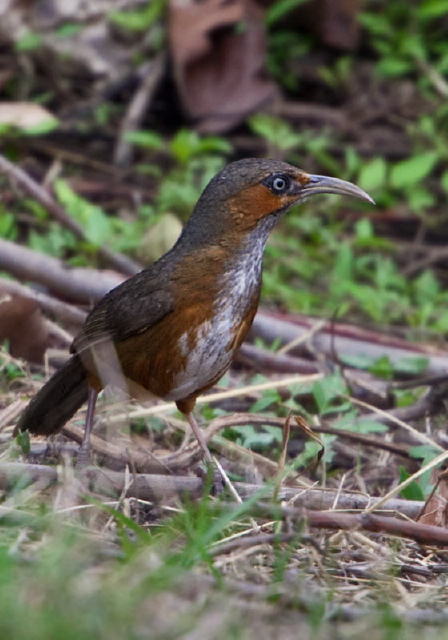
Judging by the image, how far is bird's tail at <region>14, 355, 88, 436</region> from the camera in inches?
173

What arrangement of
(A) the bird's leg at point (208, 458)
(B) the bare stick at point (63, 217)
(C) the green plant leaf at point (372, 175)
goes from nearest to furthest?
(A) the bird's leg at point (208, 458) < (B) the bare stick at point (63, 217) < (C) the green plant leaf at point (372, 175)

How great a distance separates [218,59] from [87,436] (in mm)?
4685

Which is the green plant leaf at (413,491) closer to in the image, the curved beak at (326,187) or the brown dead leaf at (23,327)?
the curved beak at (326,187)

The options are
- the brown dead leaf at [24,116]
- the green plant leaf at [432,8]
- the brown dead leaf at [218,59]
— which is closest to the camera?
the brown dead leaf at [24,116]

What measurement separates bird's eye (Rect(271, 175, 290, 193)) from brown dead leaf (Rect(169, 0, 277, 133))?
398cm

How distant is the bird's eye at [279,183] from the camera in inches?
172

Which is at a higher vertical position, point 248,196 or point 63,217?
point 248,196

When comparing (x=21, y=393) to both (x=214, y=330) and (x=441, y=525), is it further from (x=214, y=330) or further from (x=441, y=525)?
(x=441, y=525)

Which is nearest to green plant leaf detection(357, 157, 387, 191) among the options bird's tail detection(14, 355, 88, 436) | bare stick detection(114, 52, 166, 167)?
bare stick detection(114, 52, 166, 167)

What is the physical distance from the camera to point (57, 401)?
14.6 ft

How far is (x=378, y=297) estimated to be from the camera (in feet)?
22.7

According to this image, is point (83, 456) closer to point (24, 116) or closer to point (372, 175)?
point (24, 116)

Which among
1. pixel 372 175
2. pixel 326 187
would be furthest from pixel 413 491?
pixel 372 175

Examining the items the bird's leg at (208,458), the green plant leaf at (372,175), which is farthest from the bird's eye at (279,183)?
the green plant leaf at (372,175)
